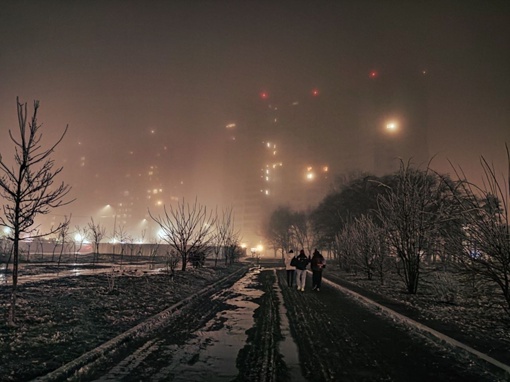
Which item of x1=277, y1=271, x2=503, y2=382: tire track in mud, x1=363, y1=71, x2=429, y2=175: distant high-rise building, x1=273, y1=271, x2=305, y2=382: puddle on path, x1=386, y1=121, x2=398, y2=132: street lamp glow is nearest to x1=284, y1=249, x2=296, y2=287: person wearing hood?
x1=277, y1=271, x2=503, y2=382: tire track in mud

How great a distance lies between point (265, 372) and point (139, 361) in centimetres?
212

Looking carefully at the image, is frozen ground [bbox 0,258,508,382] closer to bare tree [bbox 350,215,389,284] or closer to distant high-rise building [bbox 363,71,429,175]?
bare tree [bbox 350,215,389,284]

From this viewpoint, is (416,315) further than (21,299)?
No

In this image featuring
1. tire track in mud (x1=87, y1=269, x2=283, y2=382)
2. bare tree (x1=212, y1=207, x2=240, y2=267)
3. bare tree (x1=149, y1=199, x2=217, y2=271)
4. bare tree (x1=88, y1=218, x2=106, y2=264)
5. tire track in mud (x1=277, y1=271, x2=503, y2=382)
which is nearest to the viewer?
tire track in mud (x1=87, y1=269, x2=283, y2=382)

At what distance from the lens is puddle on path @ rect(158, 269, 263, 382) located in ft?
16.4

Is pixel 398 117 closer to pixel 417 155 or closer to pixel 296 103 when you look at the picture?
pixel 417 155

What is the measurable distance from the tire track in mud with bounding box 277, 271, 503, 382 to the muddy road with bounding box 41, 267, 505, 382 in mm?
14

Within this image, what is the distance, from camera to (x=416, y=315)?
31.6 ft

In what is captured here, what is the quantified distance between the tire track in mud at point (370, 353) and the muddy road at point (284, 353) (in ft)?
0.05

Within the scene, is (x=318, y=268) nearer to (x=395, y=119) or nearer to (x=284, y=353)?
(x=284, y=353)

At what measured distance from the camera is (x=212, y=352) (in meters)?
6.10

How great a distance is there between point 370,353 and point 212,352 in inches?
110

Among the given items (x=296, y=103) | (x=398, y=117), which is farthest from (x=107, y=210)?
(x=398, y=117)

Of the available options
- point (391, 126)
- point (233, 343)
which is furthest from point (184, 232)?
point (391, 126)
